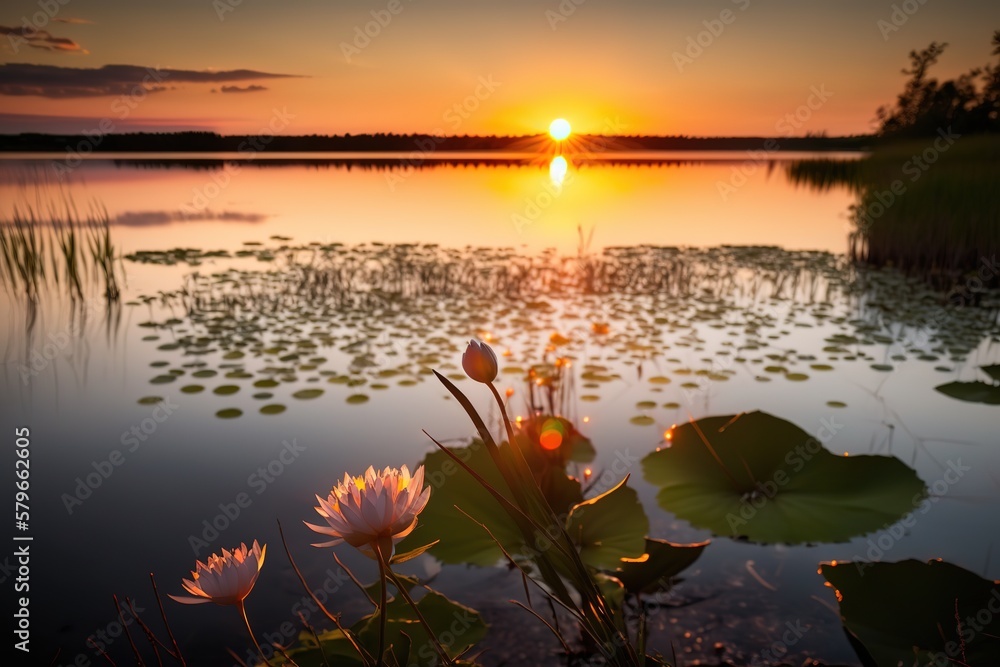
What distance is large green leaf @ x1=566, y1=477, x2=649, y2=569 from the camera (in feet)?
6.62

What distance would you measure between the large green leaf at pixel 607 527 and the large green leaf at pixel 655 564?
88mm

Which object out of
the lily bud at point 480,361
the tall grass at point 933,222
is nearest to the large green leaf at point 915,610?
the lily bud at point 480,361

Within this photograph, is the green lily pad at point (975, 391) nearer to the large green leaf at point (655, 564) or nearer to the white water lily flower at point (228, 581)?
the large green leaf at point (655, 564)

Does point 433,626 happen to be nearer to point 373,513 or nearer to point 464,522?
point 464,522

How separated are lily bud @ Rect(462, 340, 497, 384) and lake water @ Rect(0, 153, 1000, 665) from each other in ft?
5.36

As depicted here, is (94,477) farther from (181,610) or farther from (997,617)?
(997,617)

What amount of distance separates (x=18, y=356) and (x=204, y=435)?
2277 mm

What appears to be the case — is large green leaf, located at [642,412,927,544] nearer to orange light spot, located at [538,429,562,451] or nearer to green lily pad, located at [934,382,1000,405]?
orange light spot, located at [538,429,562,451]

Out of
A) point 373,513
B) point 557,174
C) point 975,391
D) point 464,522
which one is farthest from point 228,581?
point 557,174

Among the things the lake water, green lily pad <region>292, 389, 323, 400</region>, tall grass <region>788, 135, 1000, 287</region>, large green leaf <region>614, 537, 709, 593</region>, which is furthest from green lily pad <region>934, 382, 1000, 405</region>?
tall grass <region>788, 135, 1000, 287</region>

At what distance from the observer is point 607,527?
210cm

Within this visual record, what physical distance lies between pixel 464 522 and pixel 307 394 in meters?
2.24

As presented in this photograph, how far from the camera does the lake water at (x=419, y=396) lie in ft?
7.89

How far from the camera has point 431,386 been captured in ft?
14.3
